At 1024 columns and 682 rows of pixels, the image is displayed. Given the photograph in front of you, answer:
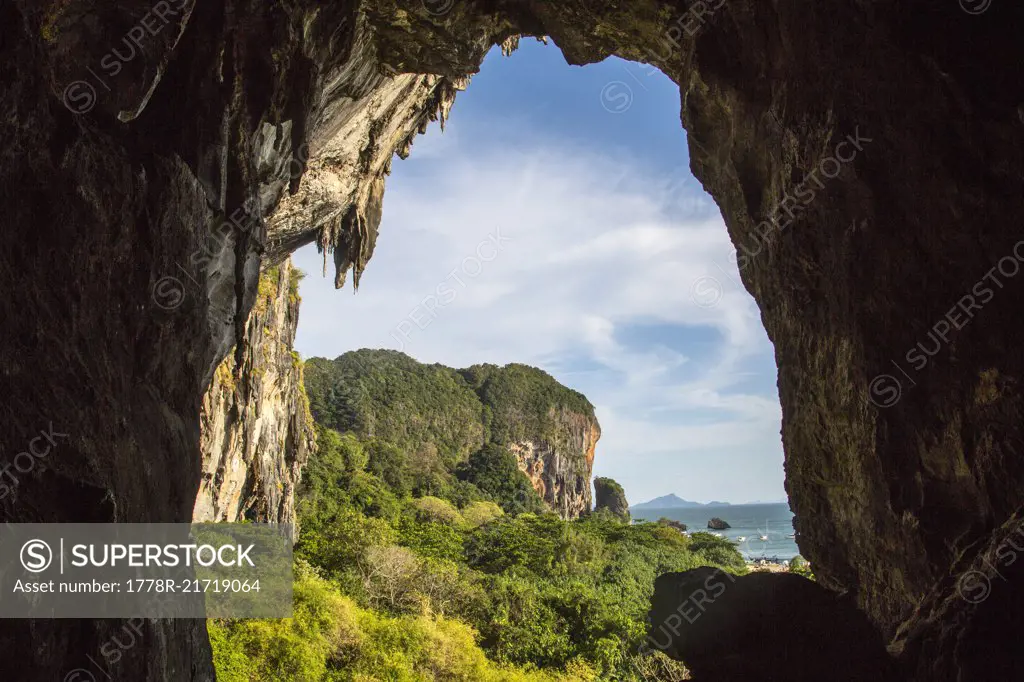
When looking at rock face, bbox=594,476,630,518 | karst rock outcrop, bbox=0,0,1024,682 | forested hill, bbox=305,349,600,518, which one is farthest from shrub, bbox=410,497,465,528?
rock face, bbox=594,476,630,518

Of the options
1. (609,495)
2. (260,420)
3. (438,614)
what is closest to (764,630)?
(260,420)

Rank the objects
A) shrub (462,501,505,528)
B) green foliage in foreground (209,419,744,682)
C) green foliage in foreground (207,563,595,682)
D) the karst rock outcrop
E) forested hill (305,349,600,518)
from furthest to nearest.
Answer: forested hill (305,349,600,518), shrub (462,501,505,528), green foliage in foreground (209,419,744,682), green foliage in foreground (207,563,595,682), the karst rock outcrop

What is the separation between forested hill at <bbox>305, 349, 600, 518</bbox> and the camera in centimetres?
6798

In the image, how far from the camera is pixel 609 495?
341ft

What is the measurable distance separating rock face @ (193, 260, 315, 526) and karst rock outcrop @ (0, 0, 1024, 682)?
8494 mm

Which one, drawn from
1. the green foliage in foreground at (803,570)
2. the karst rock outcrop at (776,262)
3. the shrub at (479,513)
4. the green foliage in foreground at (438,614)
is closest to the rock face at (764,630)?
the green foliage in foreground at (803,570)

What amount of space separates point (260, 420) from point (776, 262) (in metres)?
15.1

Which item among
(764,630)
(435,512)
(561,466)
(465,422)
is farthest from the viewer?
(561,466)

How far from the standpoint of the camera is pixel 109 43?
5102mm

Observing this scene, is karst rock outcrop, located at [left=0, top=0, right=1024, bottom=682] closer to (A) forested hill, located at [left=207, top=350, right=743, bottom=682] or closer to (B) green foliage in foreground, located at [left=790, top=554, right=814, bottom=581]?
(B) green foliage in foreground, located at [left=790, top=554, right=814, bottom=581]

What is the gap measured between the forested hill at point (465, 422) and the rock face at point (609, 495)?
8.12 metres

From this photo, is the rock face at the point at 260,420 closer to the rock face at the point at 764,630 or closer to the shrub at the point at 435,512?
the rock face at the point at 764,630

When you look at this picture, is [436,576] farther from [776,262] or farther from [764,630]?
[776,262]

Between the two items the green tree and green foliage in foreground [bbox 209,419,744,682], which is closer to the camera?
green foliage in foreground [bbox 209,419,744,682]
